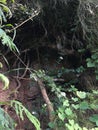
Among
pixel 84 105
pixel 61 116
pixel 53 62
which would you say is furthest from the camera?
pixel 53 62

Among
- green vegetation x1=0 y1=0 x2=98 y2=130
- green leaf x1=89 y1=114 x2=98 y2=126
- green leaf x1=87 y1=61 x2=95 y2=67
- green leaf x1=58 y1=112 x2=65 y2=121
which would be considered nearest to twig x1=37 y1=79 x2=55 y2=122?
green vegetation x1=0 y1=0 x2=98 y2=130

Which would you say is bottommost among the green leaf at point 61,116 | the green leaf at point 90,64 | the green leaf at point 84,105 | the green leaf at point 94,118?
the green leaf at point 94,118

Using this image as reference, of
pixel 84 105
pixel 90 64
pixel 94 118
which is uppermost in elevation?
pixel 90 64

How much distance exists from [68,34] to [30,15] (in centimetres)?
46

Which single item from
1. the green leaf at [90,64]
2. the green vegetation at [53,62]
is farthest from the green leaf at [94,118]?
the green leaf at [90,64]

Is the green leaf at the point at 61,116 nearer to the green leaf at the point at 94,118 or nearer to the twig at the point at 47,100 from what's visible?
the twig at the point at 47,100

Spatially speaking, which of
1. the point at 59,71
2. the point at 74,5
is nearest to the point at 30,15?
the point at 74,5

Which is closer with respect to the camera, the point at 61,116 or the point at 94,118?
the point at 61,116

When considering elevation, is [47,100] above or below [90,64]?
below

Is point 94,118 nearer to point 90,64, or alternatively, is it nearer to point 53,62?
point 90,64

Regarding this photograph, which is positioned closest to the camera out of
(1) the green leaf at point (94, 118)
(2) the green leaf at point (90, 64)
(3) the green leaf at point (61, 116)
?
(3) the green leaf at point (61, 116)

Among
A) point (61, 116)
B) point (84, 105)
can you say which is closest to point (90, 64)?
point (84, 105)

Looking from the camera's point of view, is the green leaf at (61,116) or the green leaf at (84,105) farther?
the green leaf at (84,105)

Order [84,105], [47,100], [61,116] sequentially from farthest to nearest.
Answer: [47,100] < [84,105] < [61,116]
